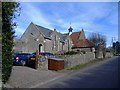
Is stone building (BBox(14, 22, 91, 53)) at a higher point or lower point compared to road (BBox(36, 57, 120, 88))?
higher

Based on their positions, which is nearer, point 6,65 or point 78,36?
point 6,65

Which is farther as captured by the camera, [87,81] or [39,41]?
[39,41]

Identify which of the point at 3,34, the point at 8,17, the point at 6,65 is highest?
the point at 8,17

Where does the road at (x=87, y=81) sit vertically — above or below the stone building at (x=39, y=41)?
below

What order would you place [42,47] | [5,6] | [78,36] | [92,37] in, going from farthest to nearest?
[92,37] < [78,36] < [42,47] < [5,6]

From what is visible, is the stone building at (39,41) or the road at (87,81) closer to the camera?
the road at (87,81)

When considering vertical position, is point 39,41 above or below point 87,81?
above

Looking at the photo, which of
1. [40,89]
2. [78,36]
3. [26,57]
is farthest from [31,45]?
[40,89]

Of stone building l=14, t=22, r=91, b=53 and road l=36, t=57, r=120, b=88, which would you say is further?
stone building l=14, t=22, r=91, b=53

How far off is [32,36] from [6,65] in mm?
50317

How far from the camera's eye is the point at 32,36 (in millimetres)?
59500

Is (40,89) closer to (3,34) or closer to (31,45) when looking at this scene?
(3,34)

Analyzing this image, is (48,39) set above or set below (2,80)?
above

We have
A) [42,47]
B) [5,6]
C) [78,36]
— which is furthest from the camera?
[78,36]
